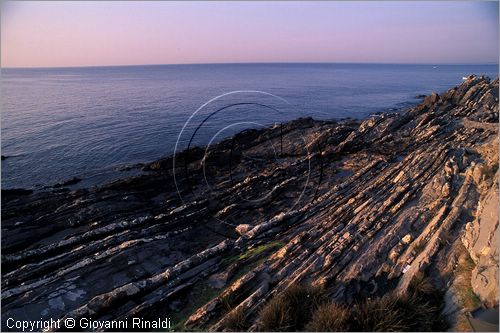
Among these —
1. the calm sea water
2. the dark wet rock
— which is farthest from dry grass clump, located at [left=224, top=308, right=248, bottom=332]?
the dark wet rock

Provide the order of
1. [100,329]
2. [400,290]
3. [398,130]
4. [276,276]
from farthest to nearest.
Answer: [398,130] < [276,276] < [100,329] < [400,290]

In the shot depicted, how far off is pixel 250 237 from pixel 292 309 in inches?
240

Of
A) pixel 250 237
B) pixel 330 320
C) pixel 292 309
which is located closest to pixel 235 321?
pixel 292 309

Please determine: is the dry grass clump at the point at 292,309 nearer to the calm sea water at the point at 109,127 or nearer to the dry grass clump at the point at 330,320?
the dry grass clump at the point at 330,320

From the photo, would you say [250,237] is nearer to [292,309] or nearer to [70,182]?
[292,309]

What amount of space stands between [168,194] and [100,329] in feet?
38.8

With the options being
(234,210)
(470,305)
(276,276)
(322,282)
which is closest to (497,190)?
(470,305)

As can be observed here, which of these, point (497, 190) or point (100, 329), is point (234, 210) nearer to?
point (100, 329)

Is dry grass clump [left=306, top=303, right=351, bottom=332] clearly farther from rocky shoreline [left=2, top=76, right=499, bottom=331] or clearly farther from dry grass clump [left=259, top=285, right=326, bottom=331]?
rocky shoreline [left=2, top=76, right=499, bottom=331]

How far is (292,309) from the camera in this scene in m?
8.76

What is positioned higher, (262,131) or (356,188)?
(262,131)

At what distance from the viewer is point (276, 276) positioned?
11.2 meters

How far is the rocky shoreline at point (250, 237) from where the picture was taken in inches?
394

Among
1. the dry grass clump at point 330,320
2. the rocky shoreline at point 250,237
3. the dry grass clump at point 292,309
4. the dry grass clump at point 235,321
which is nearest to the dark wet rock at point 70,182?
the rocky shoreline at point 250,237
